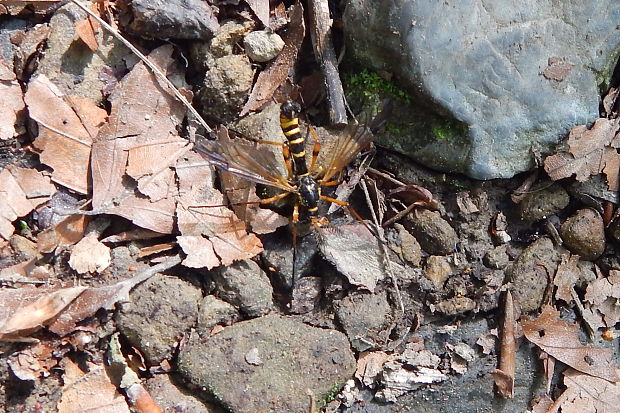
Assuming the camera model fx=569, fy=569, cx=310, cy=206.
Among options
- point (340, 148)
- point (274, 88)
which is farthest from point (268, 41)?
point (340, 148)

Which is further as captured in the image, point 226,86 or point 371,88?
point 371,88

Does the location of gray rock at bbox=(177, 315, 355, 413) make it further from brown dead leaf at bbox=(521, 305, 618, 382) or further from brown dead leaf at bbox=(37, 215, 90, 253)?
brown dead leaf at bbox=(521, 305, 618, 382)

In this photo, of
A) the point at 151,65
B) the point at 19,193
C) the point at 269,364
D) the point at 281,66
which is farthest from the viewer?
the point at 281,66

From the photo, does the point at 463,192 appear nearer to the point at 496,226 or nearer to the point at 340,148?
the point at 496,226

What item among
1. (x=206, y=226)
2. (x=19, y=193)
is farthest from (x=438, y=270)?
(x=19, y=193)

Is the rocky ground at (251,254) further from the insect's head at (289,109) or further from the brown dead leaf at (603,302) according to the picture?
the insect's head at (289,109)

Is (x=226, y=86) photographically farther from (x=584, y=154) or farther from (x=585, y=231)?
(x=585, y=231)
